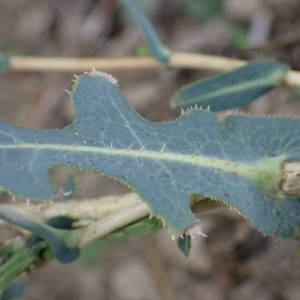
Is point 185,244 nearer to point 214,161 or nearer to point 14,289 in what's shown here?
point 214,161

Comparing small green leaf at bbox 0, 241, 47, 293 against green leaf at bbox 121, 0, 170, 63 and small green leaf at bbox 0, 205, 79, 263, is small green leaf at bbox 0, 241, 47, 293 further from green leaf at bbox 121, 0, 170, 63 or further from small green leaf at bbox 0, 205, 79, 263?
green leaf at bbox 121, 0, 170, 63

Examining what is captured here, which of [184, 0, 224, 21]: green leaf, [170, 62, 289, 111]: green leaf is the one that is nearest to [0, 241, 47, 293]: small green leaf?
[170, 62, 289, 111]: green leaf

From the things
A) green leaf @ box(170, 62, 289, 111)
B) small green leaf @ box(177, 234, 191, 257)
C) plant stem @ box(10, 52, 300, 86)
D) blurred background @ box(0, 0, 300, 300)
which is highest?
green leaf @ box(170, 62, 289, 111)

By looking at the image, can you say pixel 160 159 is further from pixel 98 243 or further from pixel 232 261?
pixel 98 243

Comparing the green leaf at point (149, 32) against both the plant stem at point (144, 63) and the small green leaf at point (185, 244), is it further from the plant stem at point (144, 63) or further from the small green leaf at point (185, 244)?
the small green leaf at point (185, 244)

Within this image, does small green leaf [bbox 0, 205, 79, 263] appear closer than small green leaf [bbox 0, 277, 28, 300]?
Yes

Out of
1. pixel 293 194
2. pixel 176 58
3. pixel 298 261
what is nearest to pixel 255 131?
pixel 293 194

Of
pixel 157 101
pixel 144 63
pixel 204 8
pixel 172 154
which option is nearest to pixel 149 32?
pixel 144 63
